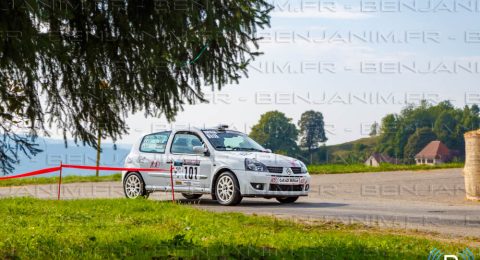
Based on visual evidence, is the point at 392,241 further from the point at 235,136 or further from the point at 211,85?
the point at 235,136

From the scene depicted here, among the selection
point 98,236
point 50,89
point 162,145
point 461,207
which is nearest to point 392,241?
point 98,236

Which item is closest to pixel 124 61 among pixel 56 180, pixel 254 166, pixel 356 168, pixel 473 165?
pixel 254 166

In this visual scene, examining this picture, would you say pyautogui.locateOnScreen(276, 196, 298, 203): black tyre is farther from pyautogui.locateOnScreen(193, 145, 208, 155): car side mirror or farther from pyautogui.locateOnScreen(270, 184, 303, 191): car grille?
pyautogui.locateOnScreen(193, 145, 208, 155): car side mirror

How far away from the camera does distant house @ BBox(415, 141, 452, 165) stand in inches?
6245

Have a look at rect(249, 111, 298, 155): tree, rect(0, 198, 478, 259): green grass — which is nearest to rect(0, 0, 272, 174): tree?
rect(0, 198, 478, 259): green grass

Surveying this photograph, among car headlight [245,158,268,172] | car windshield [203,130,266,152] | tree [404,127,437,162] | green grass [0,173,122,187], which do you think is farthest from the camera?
tree [404,127,437,162]

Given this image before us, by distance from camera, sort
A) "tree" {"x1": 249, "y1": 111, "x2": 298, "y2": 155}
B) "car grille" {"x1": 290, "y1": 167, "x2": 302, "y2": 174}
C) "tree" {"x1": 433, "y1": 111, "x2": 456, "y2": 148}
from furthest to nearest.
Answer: "tree" {"x1": 433, "y1": 111, "x2": 456, "y2": 148} → "tree" {"x1": 249, "y1": 111, "x2": 298, "y2": 155} → "car grille" {"x1": 290, "y1": 167, "x2": 302, "y2": 174}

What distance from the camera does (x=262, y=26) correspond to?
450 inches

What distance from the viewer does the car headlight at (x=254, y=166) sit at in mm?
17453

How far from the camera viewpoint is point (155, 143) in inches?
770

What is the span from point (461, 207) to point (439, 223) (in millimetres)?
4074

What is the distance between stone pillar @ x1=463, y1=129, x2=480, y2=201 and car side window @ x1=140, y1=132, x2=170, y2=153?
7507mm

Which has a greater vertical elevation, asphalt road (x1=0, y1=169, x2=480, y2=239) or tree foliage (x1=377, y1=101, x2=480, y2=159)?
tree foliage (x1=377, y1=101, x2=480, y2=159)

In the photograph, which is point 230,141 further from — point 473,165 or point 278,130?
point 278,130
